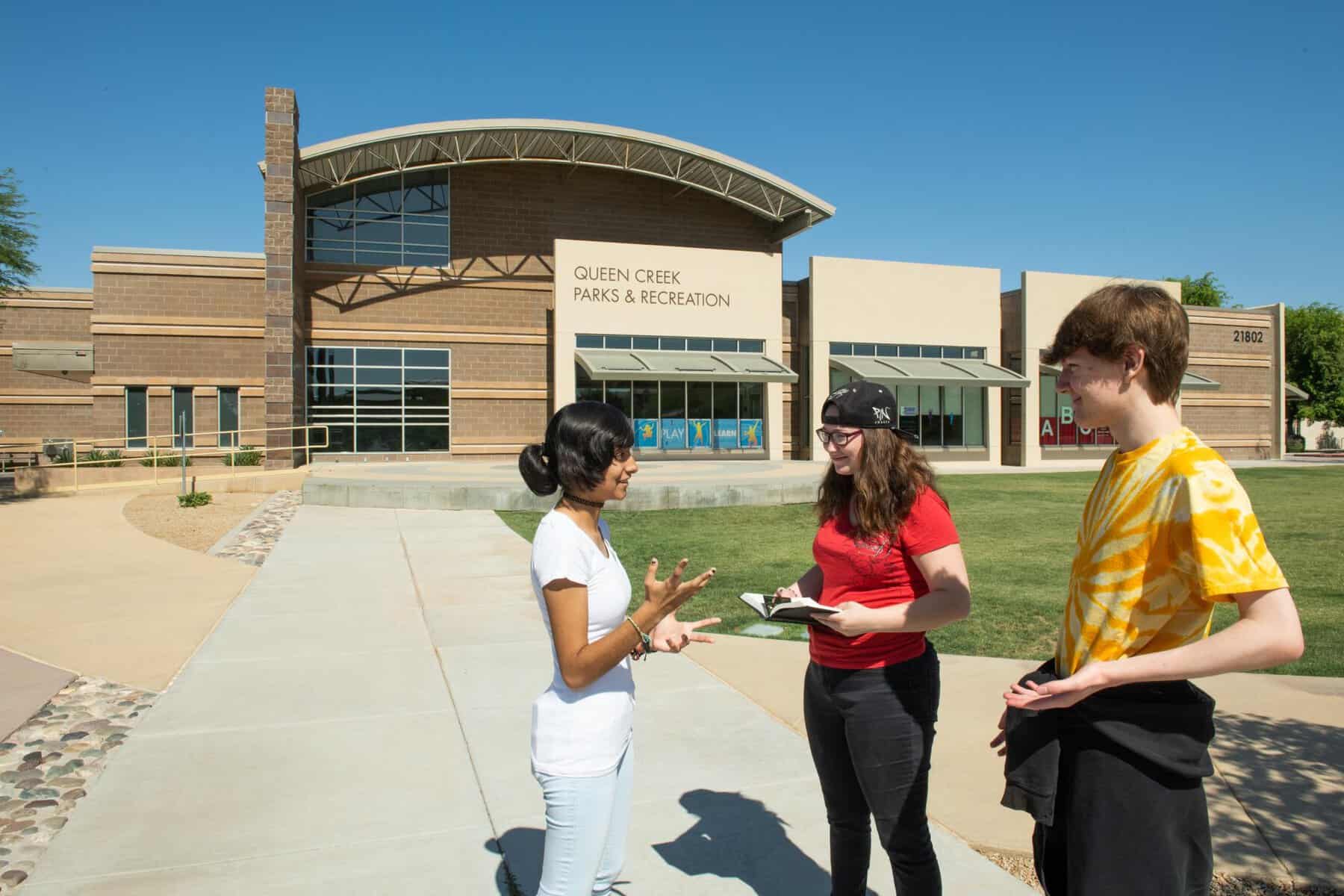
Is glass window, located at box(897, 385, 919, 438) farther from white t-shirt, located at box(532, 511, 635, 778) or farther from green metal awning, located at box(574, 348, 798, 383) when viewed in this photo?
white t-shirt, located at box(532, 511, 635, 778)

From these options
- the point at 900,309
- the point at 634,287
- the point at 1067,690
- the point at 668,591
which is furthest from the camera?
the point at 900,309

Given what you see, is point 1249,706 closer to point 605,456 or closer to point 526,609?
point 605,456

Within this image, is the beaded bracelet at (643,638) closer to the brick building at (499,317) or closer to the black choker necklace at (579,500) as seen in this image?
the black choker necklace at (579,500)

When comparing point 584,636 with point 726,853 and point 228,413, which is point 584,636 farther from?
point 228,413

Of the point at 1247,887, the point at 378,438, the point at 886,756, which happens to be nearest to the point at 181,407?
the point at 378,438

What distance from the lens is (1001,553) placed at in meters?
11.6

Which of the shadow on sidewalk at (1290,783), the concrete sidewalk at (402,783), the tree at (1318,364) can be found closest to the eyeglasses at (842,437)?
the concrete sidewalk at (402,783)

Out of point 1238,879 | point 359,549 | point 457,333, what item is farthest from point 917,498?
point 457,333

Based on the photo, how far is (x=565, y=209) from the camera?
31.8 m

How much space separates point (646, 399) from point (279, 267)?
12150 mm

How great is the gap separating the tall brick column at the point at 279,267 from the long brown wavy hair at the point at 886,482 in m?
24.9

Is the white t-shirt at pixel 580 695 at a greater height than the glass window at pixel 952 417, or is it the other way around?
the glass window at pixel 952 417

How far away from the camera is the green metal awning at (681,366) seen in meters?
28.7

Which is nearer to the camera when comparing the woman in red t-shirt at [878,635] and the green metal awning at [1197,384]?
the woman in red t-shirt at [878,635]
